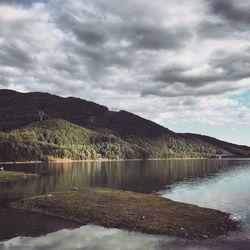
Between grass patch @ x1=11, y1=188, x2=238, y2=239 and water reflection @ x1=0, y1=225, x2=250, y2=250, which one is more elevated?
grass patch @ x1=11, y1=188, x2=238, y2=239

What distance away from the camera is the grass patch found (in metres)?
52.8

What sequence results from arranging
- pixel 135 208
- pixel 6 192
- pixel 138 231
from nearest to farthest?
pixel 138 231 < pixel 135 208 < pixel 6 192

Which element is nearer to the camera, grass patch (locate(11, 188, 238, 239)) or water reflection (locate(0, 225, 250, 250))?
water reflection (locate(0, 225, 250, 250))

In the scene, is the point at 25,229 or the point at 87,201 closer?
the point at 25,229

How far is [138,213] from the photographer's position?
207ft

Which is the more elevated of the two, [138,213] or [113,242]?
[138,213]

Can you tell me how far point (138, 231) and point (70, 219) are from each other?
575 inches

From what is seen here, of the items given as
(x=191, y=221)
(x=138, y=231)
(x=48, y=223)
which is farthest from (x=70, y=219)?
(x=191, y=221)

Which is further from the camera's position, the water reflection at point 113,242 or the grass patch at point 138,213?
the grass patch at point 138,213

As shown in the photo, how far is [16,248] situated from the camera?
45062 millimetres

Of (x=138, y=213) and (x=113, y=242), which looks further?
(x=138, y=213)

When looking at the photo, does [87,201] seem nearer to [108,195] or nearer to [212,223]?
[108,195]

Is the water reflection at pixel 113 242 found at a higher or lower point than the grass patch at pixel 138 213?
lower

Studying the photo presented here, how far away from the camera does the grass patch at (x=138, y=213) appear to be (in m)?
52.8
